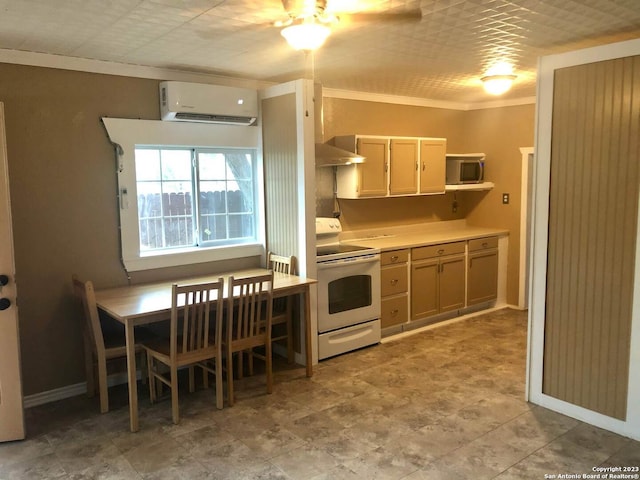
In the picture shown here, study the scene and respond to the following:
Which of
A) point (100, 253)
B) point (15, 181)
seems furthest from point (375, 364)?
point (15, 181)

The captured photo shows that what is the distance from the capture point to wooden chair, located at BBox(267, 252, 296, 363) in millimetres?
4172

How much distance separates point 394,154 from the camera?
5.24m

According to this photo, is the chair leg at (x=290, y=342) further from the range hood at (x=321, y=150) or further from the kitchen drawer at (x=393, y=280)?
the range hood at (x=321, y=150)

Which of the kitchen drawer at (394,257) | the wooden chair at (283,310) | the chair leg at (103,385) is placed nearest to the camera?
the chair leg at (103,385)

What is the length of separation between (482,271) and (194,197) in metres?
3.29

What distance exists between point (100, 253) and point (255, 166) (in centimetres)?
149

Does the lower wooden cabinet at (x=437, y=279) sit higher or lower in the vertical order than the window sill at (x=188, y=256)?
lower

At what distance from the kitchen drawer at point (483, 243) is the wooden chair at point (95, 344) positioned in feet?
11.7

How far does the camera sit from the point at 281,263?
439 cm

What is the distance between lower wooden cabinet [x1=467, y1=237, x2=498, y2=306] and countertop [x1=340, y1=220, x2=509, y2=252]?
110 mm

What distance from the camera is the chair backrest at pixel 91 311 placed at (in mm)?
3287

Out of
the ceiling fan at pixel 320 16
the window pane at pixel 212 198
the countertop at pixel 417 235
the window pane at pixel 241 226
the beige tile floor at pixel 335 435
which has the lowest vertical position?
the beige tile floor at pixel 335 435

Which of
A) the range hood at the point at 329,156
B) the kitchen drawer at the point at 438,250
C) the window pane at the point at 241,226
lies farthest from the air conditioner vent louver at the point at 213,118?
the kitchen drawer at the point at 438,250

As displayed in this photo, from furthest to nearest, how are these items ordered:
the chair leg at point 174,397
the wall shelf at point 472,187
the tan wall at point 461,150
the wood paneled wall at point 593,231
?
the wall shelf at point 472,187 < the tan wall at point 461,150 < the chair leg at point 174,397 < the wood paneled wall at point 593,231
